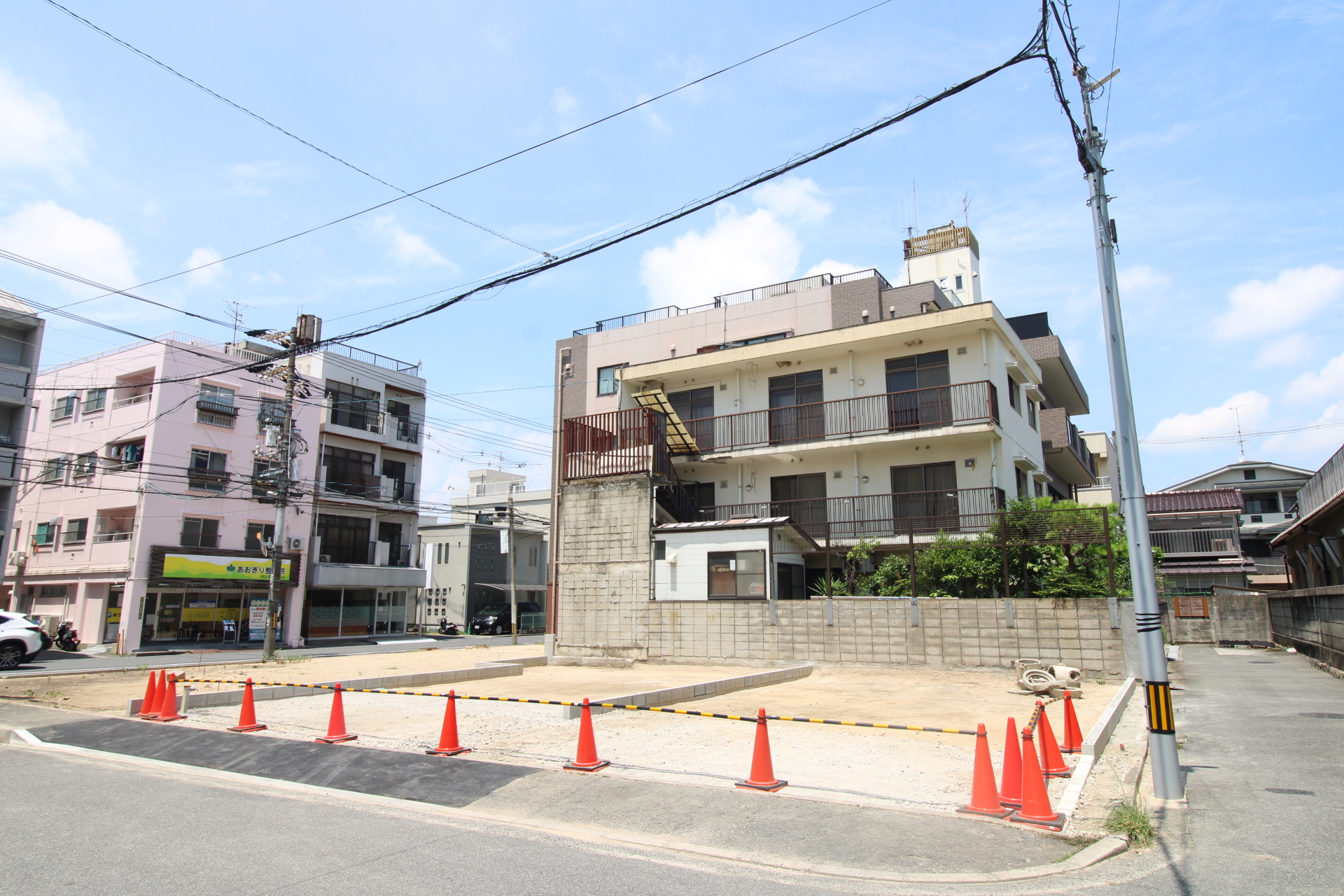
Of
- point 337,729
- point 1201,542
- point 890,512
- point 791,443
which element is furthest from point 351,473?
point 1201,542

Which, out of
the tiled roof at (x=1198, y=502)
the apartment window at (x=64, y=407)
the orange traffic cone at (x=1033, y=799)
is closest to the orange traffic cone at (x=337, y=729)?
the orange traffic cone at (x=1033, y=799)

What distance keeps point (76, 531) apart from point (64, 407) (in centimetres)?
683

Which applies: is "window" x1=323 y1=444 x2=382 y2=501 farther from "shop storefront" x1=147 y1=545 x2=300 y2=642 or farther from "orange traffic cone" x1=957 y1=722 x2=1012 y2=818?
"orange traffic cone" x1=957 y1=722 x2=1012 y2=818

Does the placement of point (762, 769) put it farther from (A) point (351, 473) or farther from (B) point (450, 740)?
(A) point (351, 473)

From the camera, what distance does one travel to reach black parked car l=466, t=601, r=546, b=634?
47031mm

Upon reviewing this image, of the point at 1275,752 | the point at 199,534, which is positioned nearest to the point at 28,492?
the point at 199,534

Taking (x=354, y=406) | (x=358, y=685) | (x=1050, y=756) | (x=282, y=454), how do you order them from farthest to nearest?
1. (x=354, y=406)
2. (x=282, y=454)
3. (x=358, y=685)
4. (x=1050, y=756)

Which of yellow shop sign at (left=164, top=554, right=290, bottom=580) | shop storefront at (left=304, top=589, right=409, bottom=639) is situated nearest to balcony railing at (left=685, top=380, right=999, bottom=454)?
yellow shop sign at (left=164, top=554, right=290, bottom=580)

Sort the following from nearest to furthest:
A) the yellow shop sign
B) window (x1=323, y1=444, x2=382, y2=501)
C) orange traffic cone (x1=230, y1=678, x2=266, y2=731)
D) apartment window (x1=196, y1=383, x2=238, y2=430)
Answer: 1. orange traffic cone (x1=230, y1=678, x2=266, y2=731)
2. the yellow shop sign
3. apartment window (x1=196, y1=383, x2=238, y2=430)
4. window (x1=323, y1=444, x2=382, y2=501)

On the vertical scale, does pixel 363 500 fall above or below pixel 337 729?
above

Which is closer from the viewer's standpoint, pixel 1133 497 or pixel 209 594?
pixel 1133 497

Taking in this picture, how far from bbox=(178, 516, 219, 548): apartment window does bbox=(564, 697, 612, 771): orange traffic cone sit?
103 feet

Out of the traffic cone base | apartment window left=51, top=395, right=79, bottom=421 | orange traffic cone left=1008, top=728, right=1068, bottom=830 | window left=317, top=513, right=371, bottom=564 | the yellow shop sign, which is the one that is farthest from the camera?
window left=317, top=513, right=371, bottom=564

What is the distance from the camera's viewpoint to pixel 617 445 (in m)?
22.9
